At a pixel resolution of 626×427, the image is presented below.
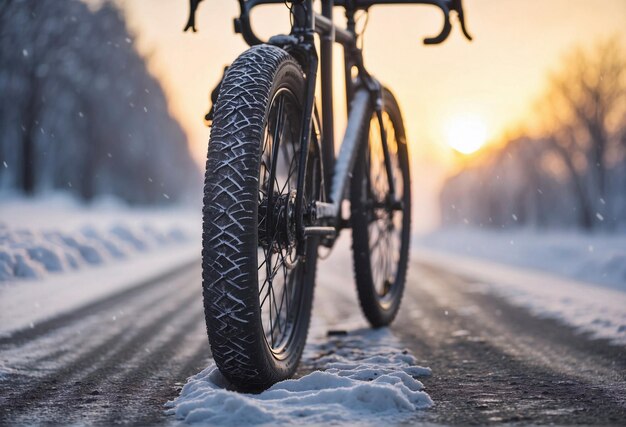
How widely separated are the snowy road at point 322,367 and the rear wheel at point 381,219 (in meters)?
0.28

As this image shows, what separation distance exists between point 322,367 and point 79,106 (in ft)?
125

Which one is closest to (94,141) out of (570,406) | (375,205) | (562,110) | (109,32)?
(109,32)

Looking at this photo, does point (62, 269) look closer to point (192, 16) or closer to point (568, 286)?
point (192, 16)

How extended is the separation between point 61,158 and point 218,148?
158 feet

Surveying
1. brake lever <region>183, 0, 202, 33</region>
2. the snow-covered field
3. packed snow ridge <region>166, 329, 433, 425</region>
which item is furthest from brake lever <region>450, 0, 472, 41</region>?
the snow-covered field

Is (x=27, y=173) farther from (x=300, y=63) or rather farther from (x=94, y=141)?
(x=300, y=63)

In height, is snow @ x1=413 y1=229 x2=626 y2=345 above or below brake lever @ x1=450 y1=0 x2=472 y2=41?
below

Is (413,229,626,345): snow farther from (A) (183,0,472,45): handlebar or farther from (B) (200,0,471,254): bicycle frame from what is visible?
(A) (183,0,472,45): handlebar

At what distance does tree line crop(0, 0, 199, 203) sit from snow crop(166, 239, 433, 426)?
19.1m

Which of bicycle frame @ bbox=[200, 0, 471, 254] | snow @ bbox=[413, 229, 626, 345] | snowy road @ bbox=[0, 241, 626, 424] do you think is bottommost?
snow @ bbox=[413, 229, 626, 345]

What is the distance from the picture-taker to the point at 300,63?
3852 millimetres

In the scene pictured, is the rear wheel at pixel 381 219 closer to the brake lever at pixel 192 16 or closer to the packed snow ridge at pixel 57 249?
the brake lever at pixel 192 16

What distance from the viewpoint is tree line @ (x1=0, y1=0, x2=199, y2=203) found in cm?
2794

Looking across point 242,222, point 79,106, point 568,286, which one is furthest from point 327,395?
point 79,106
